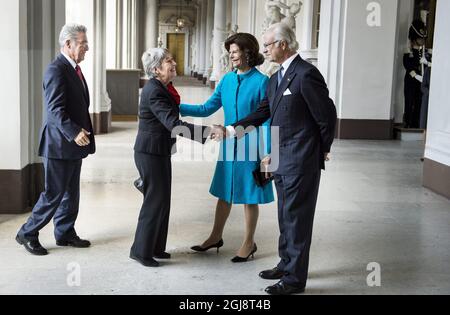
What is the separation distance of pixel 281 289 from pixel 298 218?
0.44m

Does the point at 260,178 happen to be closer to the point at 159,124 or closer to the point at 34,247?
the point at 159,124

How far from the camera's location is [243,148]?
4.38m

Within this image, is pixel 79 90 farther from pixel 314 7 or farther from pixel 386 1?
pixel 314 7

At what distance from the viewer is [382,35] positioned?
1175cm

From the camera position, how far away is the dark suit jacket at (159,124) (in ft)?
13.2

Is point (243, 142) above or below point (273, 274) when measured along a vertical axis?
above

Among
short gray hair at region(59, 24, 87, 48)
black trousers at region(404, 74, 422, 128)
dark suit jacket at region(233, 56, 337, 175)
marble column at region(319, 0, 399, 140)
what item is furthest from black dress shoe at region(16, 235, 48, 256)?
black trousers at region(404, 74, 422, 128)

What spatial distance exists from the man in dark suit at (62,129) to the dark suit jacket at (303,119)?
4.60 feet

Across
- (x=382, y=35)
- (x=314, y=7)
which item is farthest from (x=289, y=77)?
(x=314, y=7)

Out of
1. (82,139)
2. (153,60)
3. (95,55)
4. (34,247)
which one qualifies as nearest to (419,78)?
(95,55)

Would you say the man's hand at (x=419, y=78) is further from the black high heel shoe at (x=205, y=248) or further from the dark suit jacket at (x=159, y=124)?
the dark suit jacket at (x=159, y=124)

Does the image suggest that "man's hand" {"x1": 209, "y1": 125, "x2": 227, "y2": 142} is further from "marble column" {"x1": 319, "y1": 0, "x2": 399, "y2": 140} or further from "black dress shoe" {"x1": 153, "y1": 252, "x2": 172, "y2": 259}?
"marble column" {"x1": 319, "y1": 0, "x2": 399, "y2": 140}

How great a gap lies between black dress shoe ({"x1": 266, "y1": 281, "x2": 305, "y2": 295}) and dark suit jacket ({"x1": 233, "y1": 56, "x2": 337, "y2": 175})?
2.22 feet

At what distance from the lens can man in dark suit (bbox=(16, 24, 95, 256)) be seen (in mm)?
4387
